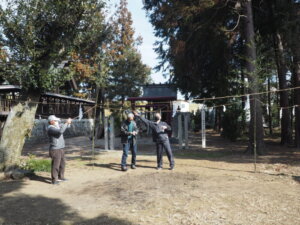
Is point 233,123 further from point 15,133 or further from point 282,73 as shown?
point 15,133

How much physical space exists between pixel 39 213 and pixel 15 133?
3.76 m

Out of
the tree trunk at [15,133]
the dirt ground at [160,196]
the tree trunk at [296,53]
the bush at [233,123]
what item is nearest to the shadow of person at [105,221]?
the dirt ground at [160,196]

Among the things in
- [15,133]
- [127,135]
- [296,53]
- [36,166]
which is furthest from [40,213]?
[296,53]

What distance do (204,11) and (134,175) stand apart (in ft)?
28.2

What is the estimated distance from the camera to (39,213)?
4738mm

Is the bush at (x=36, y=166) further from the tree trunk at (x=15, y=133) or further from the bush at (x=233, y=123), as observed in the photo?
the bush at (x=233, y=123)

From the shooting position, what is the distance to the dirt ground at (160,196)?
4359 millimetres

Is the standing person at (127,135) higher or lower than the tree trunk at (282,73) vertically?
lower

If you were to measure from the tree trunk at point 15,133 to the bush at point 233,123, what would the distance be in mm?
12355

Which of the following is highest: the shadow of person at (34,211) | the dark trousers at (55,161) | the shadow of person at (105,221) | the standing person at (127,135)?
the standing person at (127,135)

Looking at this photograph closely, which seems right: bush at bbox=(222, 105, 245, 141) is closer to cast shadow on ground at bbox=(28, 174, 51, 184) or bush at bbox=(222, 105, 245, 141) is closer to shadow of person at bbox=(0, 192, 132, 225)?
cast shadow on ground at bbox=(28, 174, 51, 184)

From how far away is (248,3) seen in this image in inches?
444

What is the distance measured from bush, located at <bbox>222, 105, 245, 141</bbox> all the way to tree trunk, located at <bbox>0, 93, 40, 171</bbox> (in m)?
12.4

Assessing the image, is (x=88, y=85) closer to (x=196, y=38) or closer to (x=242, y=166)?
(x=196, y=38)
